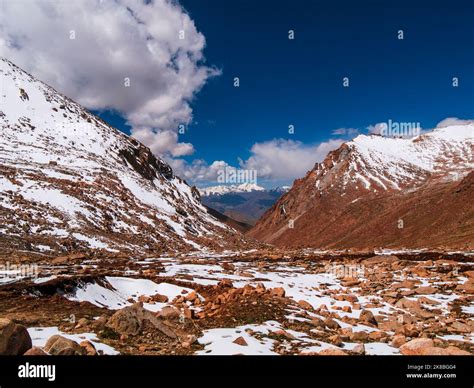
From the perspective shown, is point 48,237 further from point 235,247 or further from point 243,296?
point 235,247

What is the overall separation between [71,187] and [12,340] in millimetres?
64646

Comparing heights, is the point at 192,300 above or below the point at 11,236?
below

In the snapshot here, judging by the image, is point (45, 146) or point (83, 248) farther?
point (45, 146)

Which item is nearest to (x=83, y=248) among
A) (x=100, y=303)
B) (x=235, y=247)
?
(x=100, y=303)

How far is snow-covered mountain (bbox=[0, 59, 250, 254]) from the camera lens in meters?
52.2

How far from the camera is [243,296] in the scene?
23.5m

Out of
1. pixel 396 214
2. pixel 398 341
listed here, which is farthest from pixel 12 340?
pixel 396 214

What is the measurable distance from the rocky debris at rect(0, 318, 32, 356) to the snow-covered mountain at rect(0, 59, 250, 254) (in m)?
36.0

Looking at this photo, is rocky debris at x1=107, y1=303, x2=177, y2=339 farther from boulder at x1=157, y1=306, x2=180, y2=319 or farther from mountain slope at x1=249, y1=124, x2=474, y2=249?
mountain slope at x1=249, y1=124, x2=474, y2=249

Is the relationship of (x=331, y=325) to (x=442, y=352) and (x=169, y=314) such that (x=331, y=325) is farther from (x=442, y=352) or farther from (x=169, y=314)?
(x=169, y=314)

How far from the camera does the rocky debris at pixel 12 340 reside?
10.1 meters

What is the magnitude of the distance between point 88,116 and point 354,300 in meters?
128

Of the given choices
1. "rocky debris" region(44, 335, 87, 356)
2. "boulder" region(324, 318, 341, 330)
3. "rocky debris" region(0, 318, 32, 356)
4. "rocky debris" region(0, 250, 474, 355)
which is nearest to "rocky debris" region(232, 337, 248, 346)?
"rocky debris" region(0, 250, 474, 355)

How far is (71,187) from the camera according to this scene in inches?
2741
